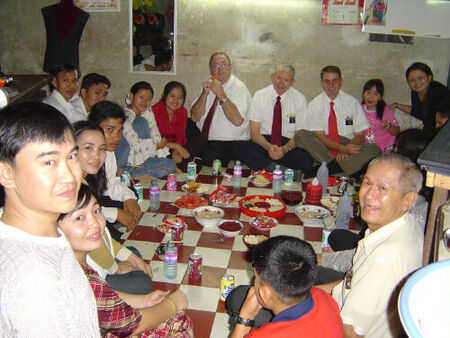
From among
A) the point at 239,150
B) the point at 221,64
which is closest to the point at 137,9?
the point at 221,64

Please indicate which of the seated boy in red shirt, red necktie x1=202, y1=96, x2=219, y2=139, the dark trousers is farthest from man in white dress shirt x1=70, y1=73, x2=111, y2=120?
the seated boy in red shirt

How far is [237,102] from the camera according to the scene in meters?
4.83

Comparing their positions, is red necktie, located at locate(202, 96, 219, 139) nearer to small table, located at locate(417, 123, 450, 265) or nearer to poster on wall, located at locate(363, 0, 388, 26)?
poster on wall, located at locate(363, 0, 388, 26)

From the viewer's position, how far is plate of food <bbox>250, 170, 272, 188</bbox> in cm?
391

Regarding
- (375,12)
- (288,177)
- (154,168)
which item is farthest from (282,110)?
(375,12)

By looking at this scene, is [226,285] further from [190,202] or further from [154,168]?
[154,168]

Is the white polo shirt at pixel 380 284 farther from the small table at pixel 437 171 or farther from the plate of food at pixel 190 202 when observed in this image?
the plate of food at pixel 190 202

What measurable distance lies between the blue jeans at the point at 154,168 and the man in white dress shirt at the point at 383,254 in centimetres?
247

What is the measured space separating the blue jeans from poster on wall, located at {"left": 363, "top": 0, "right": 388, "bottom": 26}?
312 cm

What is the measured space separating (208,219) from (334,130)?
2.40m

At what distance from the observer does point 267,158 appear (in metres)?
4.52

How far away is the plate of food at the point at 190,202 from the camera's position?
337cm

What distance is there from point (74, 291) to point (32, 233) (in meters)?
0.19

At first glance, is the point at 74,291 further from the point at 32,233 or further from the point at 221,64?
the point at 221,64
